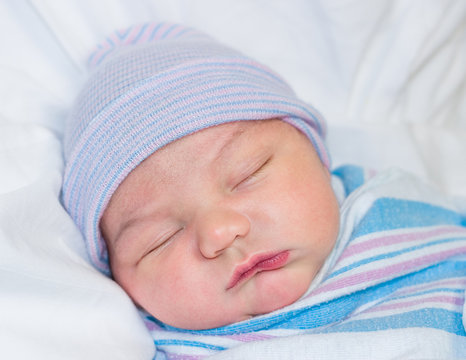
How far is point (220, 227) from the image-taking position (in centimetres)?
105

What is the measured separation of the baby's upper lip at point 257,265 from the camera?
1.08m

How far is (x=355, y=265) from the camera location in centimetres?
118

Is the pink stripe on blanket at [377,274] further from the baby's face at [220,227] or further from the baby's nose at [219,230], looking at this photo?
the baby's nose at [219,230]

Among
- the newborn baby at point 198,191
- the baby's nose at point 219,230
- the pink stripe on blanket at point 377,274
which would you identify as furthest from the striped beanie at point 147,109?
the pink stripe on blanket at point 377,274

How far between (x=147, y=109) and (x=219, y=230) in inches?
11.4

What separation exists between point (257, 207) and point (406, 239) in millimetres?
339

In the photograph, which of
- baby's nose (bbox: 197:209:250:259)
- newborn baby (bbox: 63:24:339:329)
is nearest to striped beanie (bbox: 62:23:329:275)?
newborn baby (bbox: 63:24:339:329)

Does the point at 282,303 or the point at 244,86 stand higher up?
the point at 244,86

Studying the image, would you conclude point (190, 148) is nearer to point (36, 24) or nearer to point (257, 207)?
point (257, 207)

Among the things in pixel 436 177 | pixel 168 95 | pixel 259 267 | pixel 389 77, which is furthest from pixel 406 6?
pixel 259 267

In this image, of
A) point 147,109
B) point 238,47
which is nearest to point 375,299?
point 147,109

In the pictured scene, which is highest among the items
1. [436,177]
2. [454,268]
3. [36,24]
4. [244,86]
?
[36,24]

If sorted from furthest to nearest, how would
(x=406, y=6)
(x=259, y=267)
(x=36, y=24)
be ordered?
1. (x=406, y=6)
2. (x=36, y=24)
3. (x=259, y=267)

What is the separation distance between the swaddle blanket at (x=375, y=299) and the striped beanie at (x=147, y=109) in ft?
0.66
